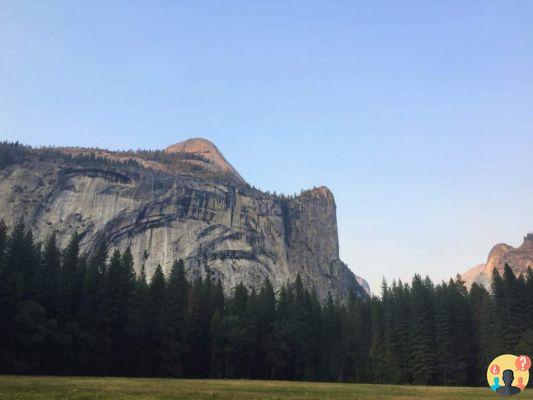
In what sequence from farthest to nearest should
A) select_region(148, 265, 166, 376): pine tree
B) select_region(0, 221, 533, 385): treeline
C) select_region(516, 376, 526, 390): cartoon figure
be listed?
select_region(148, 265, 166, 376): pine tree
select_region(0, 221, 533, 385): treeline
select_region(516, 376, 526, 390): cartoon figure

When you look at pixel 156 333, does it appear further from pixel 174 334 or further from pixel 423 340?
pixel 423 340

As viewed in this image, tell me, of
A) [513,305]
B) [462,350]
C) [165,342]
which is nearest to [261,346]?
[165,342]

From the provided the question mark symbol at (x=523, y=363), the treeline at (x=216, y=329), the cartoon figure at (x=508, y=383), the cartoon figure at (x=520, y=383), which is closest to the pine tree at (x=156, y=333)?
the treeline at (x=216, y=329)

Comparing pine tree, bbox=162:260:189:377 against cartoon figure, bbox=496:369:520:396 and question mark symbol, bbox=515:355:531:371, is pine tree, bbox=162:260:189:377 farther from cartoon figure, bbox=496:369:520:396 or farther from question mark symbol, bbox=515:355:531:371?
question mark symbol, bbox=515:355:531:371

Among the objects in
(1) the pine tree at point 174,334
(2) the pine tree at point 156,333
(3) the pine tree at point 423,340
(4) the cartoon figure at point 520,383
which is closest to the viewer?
(4) the cartoon figure at point 520,383

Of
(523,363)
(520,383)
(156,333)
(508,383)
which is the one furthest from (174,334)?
(523,363)

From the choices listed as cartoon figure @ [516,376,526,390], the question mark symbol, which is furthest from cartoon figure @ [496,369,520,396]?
the question mark symbol

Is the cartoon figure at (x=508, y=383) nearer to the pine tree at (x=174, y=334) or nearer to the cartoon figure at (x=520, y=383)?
the cartoon figure at (x=520, y=383)

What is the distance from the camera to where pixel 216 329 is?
3310 inches

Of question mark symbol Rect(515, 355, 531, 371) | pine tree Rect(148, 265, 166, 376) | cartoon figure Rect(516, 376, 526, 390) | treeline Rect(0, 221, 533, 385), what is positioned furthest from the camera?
pine tree Rect(148, 265, 166, 376)

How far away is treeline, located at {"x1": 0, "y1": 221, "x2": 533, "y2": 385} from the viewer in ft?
205

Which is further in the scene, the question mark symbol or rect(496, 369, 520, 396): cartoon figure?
rect(496, 369, 520, 396): cartoon figure

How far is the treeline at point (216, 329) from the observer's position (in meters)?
62.5

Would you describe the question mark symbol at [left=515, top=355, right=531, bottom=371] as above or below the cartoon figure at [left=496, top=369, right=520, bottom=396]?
above
